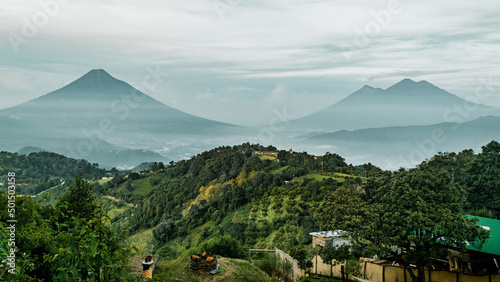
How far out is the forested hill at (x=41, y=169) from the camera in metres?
68.7

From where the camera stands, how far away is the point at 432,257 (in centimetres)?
1098

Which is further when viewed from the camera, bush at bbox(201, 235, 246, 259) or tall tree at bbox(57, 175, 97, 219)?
bush at bbox(201, 235, 246, 259)

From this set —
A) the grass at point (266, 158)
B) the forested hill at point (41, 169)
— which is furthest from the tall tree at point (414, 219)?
the forested hill at point (41, 169)

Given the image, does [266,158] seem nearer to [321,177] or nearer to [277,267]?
[321,177]

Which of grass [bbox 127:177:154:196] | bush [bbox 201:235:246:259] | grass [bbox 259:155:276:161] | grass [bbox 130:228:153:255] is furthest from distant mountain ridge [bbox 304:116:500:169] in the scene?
bush [bbox 201:235:246:259]

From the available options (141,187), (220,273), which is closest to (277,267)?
(220,273)

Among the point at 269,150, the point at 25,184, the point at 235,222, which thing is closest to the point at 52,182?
the point at 25,184

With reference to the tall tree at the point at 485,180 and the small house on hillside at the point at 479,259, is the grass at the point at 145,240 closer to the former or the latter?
the tall tree at the point at 485,180

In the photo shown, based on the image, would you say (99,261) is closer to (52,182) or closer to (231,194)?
(231,194)

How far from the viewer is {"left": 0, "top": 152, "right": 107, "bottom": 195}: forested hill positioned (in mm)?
68713

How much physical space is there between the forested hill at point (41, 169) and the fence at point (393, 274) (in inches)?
2622

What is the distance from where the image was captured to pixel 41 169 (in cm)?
8169

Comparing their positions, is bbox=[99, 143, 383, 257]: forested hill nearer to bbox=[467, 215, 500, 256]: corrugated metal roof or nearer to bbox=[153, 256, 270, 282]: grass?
bbox=[467, 215, 500, 256]: corrugated metal roof

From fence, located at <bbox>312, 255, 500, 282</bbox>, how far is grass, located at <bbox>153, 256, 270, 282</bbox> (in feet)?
8.08
